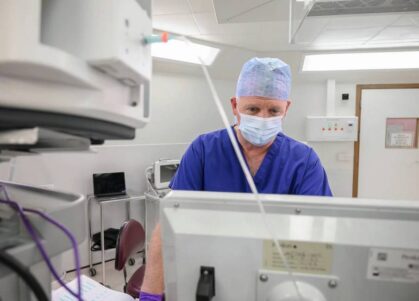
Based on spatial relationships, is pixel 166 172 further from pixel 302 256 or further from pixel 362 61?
pixel 362 61

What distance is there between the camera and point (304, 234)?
1.40ft

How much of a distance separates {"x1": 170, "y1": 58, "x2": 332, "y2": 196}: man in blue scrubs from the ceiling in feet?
2.49

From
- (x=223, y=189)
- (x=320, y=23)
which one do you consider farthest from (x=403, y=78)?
(x=223, y=189)

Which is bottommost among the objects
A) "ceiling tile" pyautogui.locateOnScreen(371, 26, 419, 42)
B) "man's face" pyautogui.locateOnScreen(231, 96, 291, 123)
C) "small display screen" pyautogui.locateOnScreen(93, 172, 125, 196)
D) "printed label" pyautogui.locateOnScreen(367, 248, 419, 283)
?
"small display screen" pyautogui.locateOnScreen(93, 172, 125, 196)

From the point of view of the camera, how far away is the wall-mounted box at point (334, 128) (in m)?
3.53

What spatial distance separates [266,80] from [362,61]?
302cm

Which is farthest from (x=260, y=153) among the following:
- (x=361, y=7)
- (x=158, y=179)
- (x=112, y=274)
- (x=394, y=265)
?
(x=112, y=274)

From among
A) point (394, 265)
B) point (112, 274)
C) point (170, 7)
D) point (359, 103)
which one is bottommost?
point (112, 274)

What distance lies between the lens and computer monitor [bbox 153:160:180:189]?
2.84 meters

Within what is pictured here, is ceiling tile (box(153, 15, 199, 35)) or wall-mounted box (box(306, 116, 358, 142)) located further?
wall-mounted box (box(306, 116, 358, 142))

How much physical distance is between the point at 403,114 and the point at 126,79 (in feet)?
13.7

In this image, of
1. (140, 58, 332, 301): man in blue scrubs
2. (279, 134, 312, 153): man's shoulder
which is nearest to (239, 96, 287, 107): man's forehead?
(140, 58, 332, 301): man in blue scrubs

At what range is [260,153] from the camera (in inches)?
42.8

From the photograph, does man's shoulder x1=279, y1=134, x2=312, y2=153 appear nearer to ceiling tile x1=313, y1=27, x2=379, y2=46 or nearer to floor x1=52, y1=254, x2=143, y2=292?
ceiling tile x1=313, y1=27, x2=379, y2=46
